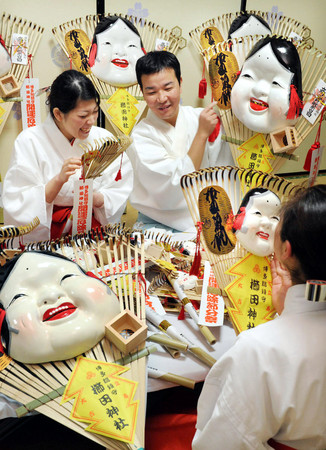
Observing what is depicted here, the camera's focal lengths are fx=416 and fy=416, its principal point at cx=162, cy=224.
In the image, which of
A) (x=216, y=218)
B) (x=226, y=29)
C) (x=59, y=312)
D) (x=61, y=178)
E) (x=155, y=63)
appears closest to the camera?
(x=59, y=312)

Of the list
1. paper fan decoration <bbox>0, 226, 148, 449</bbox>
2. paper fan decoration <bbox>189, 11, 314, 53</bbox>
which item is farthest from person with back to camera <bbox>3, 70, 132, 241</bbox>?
paper fan decoration <bbox>189, 11, 314, 53</bbox>

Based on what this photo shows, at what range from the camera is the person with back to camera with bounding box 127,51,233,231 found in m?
3.19

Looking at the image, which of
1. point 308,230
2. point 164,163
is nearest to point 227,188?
point 308,230

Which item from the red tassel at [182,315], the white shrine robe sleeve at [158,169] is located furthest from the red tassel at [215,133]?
the red tassel at [182,315]

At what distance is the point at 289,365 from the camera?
1104 mm

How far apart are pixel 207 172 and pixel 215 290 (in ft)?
1.96

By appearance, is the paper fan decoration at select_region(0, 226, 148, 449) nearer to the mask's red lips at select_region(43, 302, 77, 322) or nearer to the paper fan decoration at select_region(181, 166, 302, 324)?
the mask's red lips at select_region(43, 302, 77, 322)

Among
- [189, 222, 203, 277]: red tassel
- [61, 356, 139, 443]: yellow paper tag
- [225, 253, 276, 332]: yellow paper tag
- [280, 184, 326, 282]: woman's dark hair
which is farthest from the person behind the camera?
[189, 222, 203, 277]: red tassel

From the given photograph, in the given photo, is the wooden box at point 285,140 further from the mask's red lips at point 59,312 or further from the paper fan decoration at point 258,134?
the mask's red lips at point 59,312

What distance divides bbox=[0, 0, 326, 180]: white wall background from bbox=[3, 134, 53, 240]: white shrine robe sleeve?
165cm

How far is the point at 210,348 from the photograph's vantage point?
176 centimetres

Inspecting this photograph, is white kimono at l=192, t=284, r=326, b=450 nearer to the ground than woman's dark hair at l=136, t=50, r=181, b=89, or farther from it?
nearer to the ground

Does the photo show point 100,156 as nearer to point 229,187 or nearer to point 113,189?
point 229,187

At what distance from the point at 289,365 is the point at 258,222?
0.84 metres
